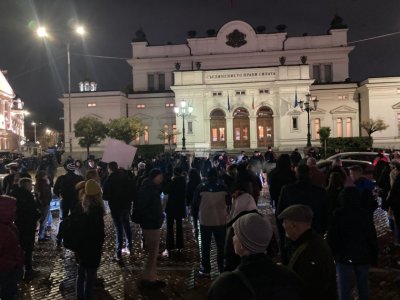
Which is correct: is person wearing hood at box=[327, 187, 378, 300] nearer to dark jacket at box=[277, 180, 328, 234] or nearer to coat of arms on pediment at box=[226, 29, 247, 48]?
dark jacket at box=[277, 180, 328, 234]

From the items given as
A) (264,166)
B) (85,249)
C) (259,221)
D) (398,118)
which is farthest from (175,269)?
(398,118)

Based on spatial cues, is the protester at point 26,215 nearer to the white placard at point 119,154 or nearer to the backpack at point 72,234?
the backpack at point 72,234

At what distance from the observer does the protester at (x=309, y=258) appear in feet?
11.3

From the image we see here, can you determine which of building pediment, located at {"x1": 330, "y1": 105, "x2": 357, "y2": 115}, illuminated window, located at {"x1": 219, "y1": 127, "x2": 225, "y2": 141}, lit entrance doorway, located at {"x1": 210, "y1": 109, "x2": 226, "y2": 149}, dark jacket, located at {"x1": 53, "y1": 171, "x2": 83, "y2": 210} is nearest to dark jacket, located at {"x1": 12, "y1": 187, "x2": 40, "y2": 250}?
dark jacket, located at {"x1": 53, "y1": 171, "x2": 83, "y2": 210}

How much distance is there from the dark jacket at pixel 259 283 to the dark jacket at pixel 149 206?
539cm

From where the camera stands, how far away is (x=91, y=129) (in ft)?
159

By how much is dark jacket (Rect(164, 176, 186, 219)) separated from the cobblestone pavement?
3.27ft

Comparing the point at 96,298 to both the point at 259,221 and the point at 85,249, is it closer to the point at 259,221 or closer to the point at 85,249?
the point at 85,249

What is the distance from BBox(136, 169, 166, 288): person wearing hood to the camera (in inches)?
306

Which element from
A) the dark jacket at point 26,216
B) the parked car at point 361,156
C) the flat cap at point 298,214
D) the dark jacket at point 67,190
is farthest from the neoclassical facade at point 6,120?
the flat cap at point 298,214

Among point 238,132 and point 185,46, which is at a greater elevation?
point 185,46

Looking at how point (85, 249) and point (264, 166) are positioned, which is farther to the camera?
point (264, 166)

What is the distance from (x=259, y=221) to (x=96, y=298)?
5.17 metres

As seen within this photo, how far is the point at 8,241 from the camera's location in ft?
17.6
